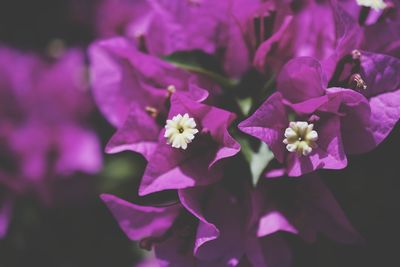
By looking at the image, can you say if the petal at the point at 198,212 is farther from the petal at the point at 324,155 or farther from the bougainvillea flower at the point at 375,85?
the bougainvillea flower at the point at 375,85

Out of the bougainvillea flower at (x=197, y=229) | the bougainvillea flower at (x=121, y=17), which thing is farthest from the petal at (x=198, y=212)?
the bougainvillea flower at (x=121, y=17)

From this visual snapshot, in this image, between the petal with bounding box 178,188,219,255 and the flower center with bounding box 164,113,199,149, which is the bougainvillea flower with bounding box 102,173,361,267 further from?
the flower center with bounding box 164,113,199,149

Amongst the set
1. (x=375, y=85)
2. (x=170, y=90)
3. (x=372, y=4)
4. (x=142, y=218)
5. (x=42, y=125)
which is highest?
(x=372, y=4)

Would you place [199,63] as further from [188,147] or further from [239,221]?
[239,221]

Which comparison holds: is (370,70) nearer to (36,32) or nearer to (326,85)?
(326,85)

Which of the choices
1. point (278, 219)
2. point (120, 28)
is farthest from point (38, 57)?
point (278, 219)

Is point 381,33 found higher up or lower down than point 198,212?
higher up

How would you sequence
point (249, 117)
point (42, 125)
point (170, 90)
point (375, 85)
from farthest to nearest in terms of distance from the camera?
point (42, 125)
point (170, 90)
point (375, 85)
point (249, 117)

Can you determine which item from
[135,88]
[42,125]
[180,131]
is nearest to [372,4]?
[180,131]
